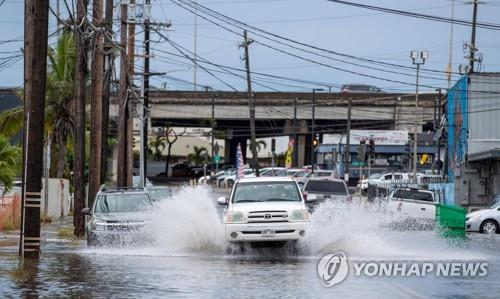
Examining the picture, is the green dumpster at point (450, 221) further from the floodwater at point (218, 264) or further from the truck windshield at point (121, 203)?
the truck windshield at point (121, 203)

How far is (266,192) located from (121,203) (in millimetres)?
5757

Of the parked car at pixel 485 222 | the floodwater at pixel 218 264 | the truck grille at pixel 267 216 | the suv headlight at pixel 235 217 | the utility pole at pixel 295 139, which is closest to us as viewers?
the floodwater at pixel 218 264

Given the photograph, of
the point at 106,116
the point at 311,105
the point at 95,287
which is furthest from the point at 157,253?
the point at 311,105

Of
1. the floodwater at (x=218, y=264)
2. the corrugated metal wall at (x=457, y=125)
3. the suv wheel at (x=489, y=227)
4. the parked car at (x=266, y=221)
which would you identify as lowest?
the suv wheel at (x=489, y=227)

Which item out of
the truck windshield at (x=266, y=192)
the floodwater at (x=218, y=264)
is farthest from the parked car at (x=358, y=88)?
the truck windshield at (x=266, y=192)

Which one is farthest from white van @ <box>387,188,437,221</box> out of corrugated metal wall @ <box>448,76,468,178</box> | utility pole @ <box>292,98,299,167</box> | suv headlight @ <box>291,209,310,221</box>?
utility pole @ <box>292,98,299,167</box>

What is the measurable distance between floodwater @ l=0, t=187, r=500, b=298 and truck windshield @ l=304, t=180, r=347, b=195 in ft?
35.2

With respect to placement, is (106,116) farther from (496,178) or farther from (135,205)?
(496,178)

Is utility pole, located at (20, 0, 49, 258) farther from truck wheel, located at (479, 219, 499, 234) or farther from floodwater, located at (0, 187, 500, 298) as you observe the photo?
truck wheel, located at (479, 219, 499, 234)

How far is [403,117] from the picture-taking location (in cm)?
9162

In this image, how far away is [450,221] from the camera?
35969mm

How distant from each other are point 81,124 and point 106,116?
24.9 ft

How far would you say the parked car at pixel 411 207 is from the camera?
38.9m

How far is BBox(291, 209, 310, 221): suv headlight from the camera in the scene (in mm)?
22406
